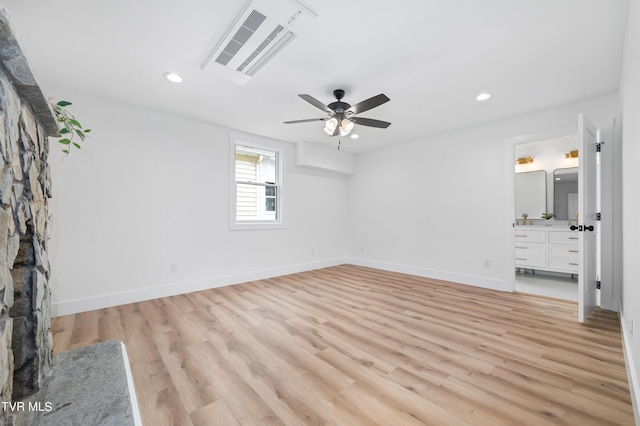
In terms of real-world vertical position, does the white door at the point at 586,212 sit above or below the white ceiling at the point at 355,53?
below

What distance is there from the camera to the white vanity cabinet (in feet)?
14.3

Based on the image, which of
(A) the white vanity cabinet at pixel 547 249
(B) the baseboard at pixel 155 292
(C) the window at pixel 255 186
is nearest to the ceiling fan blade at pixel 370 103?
(C) the window at pixel 255 186

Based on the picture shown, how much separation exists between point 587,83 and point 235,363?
4.37 metres

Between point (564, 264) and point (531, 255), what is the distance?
0.46 meters

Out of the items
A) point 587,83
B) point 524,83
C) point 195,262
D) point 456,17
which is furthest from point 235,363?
point 587,83

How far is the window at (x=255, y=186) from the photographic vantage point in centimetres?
433

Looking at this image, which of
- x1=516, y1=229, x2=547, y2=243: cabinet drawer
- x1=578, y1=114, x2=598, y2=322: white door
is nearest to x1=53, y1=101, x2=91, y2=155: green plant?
x1=578, y1=114, x2=598, y2=322: white door

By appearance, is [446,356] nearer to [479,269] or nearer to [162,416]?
[162,416]

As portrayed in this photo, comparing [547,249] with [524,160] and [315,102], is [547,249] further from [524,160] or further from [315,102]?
[315,102]

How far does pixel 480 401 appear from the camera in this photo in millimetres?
1552

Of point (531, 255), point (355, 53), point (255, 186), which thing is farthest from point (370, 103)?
point (531, 255)

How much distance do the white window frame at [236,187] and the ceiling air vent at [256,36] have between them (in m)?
1.81

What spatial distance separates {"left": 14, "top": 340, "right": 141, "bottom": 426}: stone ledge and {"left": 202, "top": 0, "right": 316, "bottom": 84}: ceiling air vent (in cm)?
226

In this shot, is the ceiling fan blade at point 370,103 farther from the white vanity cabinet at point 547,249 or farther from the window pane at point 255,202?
the white vanity cabinet at point 547,249
